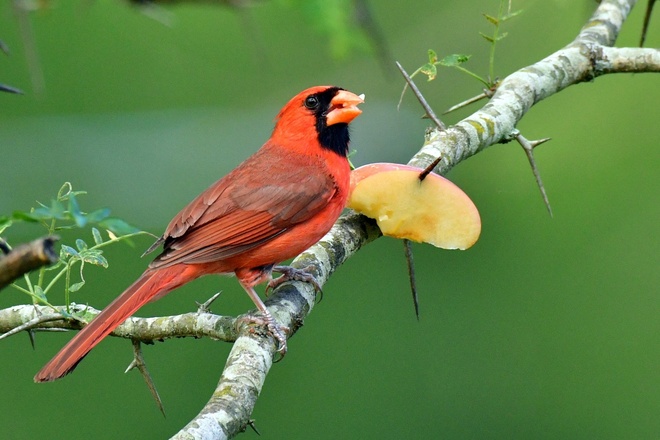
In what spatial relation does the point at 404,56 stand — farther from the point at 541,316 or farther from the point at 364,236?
the point at 364,236

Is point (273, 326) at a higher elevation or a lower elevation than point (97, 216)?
lower

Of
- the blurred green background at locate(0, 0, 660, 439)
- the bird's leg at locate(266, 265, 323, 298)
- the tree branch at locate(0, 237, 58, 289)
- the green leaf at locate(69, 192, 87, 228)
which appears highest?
the tree branch at locate(0, 237, 58, 289)

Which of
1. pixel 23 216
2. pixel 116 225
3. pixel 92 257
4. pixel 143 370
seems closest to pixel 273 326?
A: pixel 143 370

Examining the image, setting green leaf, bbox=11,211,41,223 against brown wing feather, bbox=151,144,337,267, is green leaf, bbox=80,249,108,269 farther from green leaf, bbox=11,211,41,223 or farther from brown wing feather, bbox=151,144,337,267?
green leaf, bbox=11,211,41,223

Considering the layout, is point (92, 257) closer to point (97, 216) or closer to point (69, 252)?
point (69, 252)

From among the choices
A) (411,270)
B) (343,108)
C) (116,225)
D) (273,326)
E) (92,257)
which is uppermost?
(116,225)

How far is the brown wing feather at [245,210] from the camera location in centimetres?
317

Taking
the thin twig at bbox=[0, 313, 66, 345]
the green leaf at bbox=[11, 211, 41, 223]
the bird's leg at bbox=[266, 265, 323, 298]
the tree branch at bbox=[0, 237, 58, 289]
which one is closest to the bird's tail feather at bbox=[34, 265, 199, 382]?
the thin twig at bbox=[0, 313, 66, 345]

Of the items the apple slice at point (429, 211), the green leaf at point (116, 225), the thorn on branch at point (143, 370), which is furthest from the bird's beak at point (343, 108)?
the green leaf at point (116, 225)

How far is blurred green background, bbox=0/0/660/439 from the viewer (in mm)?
6469

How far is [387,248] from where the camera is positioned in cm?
747

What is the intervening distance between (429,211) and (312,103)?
2.76 feet

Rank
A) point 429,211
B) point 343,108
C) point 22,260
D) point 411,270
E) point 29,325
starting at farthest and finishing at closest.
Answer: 1. point 343,108
2. point 429,211
3. point 411,270
4. point 29,325
5. point 22,260

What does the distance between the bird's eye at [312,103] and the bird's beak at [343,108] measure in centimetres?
6
